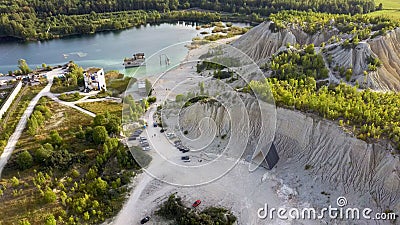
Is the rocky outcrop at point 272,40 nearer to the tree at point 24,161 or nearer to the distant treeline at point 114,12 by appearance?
the distant treeline at point 114,12

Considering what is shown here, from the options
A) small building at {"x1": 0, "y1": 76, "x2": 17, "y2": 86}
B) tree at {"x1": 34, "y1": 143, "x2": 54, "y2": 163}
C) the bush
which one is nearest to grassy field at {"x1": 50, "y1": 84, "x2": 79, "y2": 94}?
small building at {"x1": 0, "y1": 76, "x2": 17, "y2": 86}

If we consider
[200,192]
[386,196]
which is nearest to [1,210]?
[200,192]

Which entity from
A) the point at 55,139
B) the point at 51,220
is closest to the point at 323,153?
the point at 51,220

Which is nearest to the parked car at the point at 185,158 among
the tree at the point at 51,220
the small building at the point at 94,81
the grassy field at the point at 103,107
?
the tree at the point at 51,220

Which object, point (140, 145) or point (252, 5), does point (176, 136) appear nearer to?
point (140, 145)

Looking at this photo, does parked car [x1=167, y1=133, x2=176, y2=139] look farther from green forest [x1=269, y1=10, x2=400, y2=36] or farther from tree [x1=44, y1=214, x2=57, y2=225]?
green forest [x1=269, y1=10, x2=400, y2=36]
